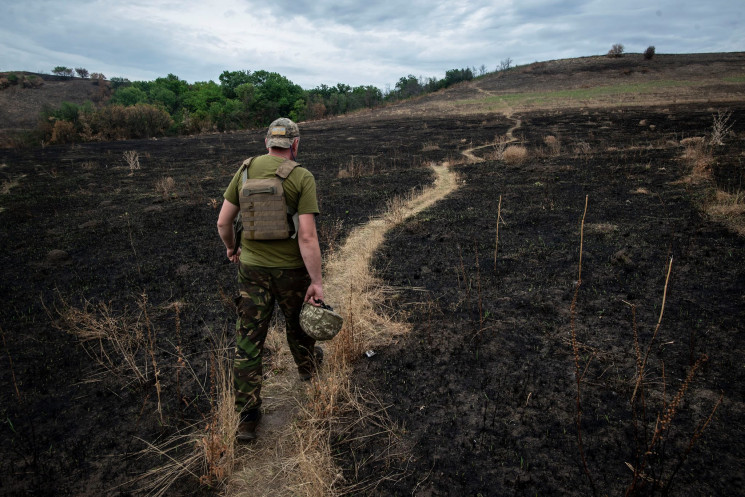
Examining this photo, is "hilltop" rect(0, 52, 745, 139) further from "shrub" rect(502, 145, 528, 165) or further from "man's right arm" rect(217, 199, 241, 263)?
"man's right arm" rect(217, 199, 241, 263)

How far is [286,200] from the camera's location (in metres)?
2.63

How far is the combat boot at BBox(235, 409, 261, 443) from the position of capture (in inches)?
105

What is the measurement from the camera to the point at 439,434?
2648 millimetres

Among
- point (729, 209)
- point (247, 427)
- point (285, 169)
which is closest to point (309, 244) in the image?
point (285, 169)

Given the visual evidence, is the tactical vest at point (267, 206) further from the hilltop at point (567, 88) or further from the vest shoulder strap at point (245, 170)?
the hilltop at point (567, 88)

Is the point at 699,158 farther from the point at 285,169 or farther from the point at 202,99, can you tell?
the point at 202,99

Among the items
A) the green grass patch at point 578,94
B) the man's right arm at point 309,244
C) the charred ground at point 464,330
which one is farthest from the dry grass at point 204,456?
the green grass patch at point 578,94

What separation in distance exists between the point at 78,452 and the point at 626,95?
42563 mm

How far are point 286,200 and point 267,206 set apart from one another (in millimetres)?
143

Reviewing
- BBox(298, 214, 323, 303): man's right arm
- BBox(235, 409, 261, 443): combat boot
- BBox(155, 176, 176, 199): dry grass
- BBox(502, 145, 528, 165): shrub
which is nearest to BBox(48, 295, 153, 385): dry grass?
BBox(235, 409, 261, 443): combat boot

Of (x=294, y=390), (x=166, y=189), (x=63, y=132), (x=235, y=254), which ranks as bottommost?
(x=294, y=390)

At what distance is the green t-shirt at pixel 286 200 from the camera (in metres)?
2.62

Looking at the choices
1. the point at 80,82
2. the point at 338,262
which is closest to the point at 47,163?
the point at 338,262

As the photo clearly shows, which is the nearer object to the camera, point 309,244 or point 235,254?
point 309,244
